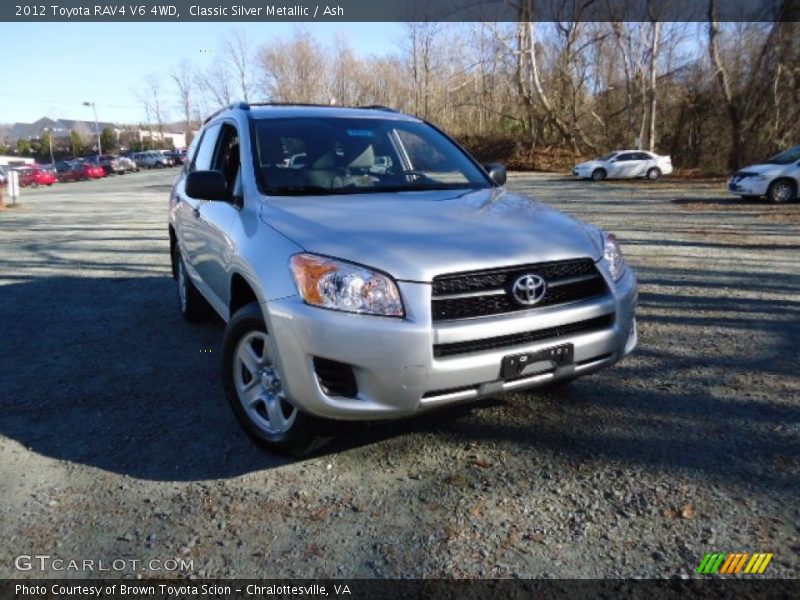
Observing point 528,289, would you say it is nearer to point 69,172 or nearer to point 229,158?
point 229,158

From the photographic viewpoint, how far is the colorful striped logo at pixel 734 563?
2.17 metres

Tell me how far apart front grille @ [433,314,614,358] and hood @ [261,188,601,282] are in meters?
0.32

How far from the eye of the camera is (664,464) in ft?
9.38

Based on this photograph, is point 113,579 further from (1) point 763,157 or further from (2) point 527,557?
(1) point 763,157

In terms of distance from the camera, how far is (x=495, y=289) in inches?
106

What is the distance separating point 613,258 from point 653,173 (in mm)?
27310

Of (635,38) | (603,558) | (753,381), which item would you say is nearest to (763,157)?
(635,38)

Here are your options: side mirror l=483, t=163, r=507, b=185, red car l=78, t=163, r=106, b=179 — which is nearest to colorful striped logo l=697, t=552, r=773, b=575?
side mirror l=483, t=163, r=507, b=185

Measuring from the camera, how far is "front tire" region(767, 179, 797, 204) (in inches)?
597

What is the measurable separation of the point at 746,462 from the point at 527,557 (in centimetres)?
133

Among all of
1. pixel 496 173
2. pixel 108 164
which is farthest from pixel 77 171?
pixel 496 173

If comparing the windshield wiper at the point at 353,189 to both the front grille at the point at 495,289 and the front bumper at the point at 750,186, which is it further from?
the front bumper at the point at 750,186

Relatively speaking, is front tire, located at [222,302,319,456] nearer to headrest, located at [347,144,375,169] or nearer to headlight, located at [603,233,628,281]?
headrest, located at [347,144,375,169]

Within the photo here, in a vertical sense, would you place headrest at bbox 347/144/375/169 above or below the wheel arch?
above
